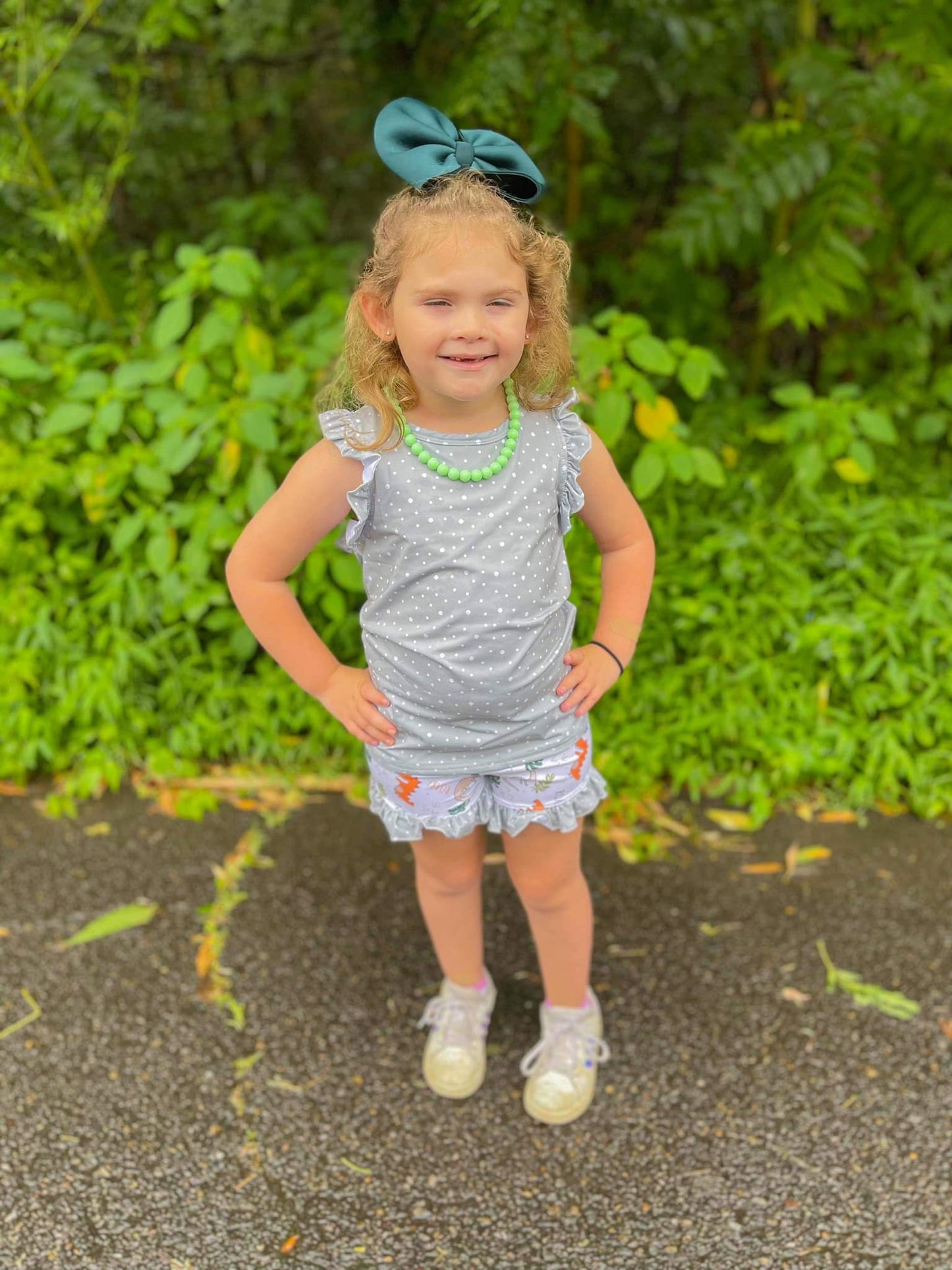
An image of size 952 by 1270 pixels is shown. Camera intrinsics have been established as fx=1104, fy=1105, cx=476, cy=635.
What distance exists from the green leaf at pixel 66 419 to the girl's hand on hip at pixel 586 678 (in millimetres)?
→ 1772

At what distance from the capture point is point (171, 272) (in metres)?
3.99

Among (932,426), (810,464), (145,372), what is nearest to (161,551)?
(145,372)

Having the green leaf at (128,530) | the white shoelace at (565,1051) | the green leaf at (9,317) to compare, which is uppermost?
the green leaf at (9,317)

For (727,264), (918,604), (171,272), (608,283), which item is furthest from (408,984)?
(727,264)

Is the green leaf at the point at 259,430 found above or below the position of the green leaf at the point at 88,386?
below

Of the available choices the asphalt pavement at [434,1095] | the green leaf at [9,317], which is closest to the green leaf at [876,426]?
the asphalt pavement at [434,1095]

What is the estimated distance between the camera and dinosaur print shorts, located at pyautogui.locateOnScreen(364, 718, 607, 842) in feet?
5.98

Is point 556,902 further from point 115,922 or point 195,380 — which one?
point 195,380

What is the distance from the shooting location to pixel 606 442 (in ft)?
9.45

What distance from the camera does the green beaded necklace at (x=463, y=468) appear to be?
63.4 inches

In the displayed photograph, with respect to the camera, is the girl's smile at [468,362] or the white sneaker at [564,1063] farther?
the white sneaker at [564,1063]

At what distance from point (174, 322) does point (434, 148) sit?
5.32 ft

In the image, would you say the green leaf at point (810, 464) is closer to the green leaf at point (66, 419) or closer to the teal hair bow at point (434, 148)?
the teal hair bow at point (434, 148)

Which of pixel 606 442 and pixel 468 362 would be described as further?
pixel 606 442
